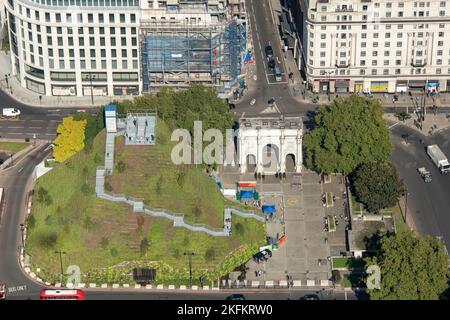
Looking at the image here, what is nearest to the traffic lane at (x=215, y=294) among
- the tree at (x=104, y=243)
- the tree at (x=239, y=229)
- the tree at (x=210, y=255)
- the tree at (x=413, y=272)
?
the tree at (x=210, y=255)

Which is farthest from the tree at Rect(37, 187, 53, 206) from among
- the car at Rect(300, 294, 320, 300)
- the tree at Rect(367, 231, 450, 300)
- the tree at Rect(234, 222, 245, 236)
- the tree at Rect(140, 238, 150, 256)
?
the tree at Rect(367, 231, 450, 300)

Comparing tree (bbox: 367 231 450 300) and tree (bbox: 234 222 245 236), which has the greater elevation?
tree (bbox: 234 222 245 236)

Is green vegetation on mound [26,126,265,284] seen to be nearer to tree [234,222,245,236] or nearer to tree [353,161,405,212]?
tree [234,222,245,236]

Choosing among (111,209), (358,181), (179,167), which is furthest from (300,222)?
(111,209)

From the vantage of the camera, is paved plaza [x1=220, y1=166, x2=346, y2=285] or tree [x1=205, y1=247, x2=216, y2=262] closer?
tree [x1=205, y1=247, x2=216, y2=262]

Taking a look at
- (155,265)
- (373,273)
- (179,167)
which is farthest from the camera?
(179,167)

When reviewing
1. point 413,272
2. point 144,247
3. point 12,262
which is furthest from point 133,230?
point 413,272

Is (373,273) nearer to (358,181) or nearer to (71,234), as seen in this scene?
(358,181)
